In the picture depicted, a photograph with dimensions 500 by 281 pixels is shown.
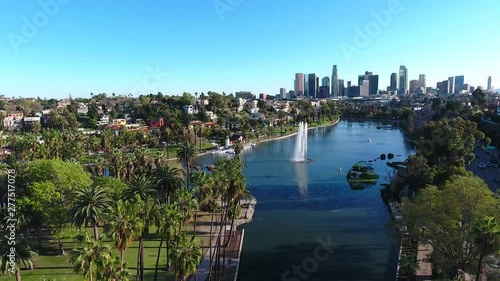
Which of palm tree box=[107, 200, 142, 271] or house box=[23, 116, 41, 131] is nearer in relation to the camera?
palm tree box=[107, 200, 142, 271]

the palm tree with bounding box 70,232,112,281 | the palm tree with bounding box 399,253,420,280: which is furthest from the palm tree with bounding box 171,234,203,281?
the palm tree with bounding box 399,253,420,280

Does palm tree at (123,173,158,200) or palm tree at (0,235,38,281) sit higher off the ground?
palm tree at (123,173,158,200)

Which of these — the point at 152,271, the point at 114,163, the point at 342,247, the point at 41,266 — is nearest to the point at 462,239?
Answer: the point at 342,247

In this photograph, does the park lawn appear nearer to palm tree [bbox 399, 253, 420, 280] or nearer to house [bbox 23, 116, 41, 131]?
palm tree [bbox 399, 253, 420, 280]

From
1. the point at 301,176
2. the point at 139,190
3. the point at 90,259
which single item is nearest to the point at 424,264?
the point at 139,190

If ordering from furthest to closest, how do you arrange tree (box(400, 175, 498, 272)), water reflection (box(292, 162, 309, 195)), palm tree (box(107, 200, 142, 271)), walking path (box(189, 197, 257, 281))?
water reflection (box(292, 162, 309, 195))
walking path (box(189, 197, 257, 281))
tree (box(400, 175, 498, 272))
palm tree (box(107, 200, 142, 271))

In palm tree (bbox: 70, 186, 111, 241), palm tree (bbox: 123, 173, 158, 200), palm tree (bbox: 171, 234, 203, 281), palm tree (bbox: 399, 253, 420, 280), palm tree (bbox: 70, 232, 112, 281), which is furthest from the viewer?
palm tree (bbox: 123, 173, 158, 200)
